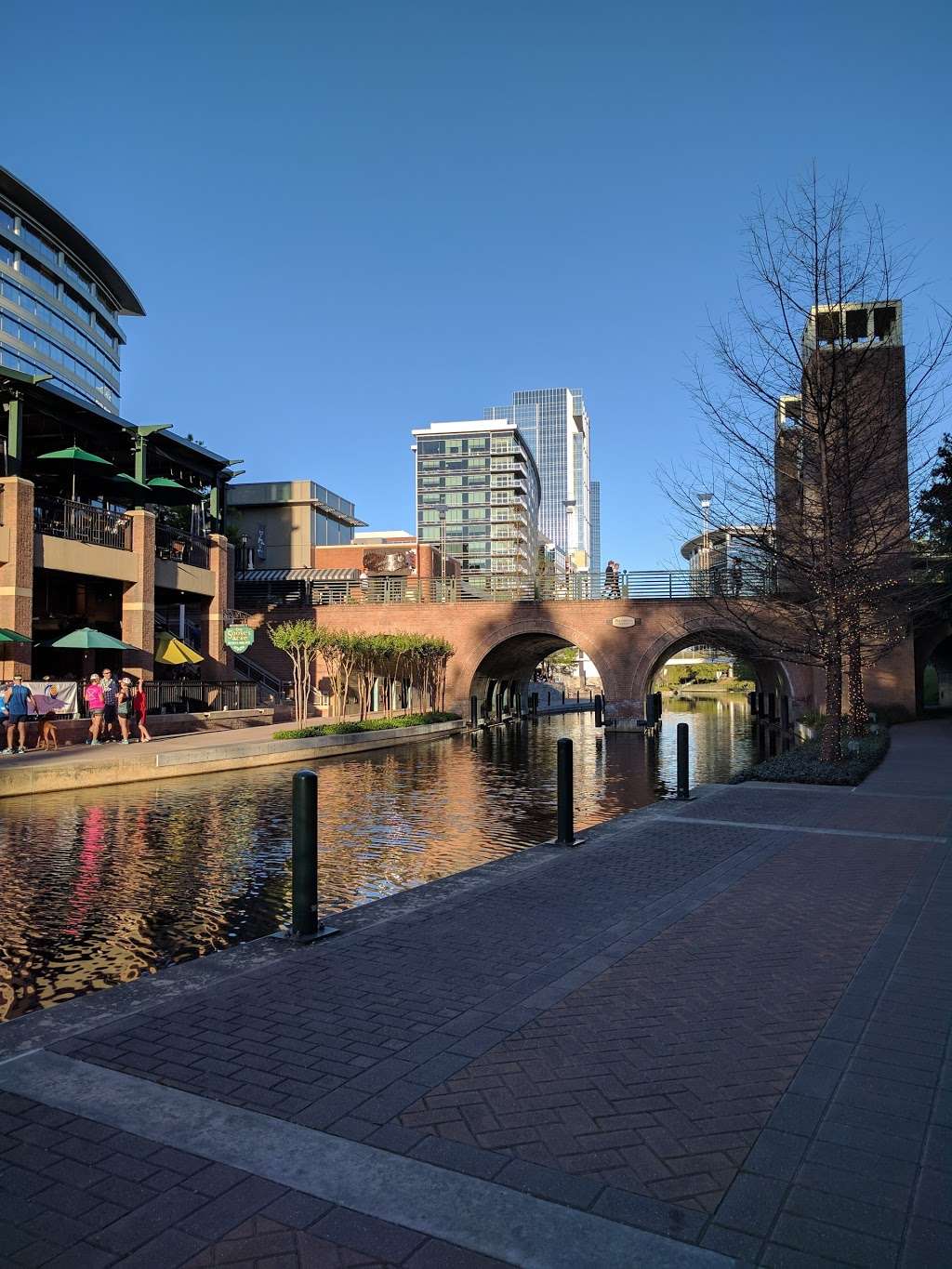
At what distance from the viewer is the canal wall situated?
1697cm

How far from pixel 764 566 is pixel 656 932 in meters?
15.8

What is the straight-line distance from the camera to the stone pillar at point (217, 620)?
3594 centimetres

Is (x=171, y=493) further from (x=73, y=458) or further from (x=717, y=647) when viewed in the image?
(x=717, y=647)

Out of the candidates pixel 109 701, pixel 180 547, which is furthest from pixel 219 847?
pixel 180 547

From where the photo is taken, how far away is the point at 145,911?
864cm

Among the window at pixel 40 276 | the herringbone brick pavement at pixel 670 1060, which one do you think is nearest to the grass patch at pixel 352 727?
the herringbone brick pavement at pixel 670 1060

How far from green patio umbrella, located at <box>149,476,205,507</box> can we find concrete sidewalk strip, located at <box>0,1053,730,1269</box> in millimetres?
30664

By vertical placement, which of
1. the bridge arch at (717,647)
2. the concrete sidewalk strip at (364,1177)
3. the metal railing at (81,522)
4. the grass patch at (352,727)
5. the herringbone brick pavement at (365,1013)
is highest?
the metal railing at (81,522)

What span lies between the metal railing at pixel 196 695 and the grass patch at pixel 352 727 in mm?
4338

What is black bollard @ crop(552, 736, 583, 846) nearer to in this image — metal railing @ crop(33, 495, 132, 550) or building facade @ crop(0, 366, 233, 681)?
building facade @ crop(0, 366, 233, 681)

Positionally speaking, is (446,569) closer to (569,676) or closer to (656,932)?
(569,676)

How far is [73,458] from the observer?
89.6 feet

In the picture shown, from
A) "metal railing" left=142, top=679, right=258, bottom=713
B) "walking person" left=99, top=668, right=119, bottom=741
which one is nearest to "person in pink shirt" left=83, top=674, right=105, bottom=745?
"walking person" left=99, top=668, right=119, bottom=741

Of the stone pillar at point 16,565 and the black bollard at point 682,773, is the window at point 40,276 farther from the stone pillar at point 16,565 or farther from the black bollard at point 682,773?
the black bollard at point 682,773
